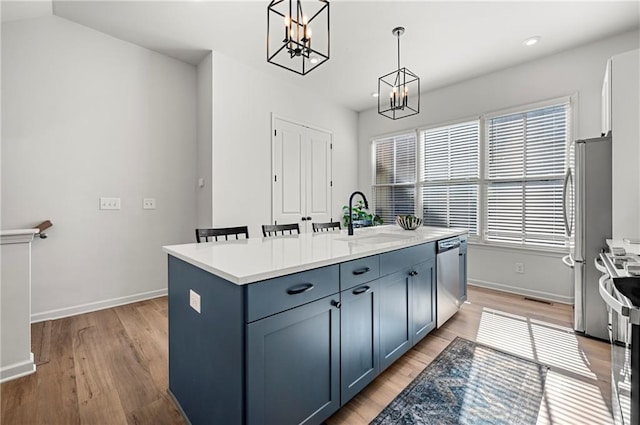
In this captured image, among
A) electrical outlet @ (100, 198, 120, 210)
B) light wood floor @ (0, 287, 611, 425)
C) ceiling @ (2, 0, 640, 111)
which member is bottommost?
light wood floor @ (0, 287, 611, 425)

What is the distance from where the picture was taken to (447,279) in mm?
2621

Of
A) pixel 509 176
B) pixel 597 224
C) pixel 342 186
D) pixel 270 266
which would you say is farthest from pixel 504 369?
pixel 342 186

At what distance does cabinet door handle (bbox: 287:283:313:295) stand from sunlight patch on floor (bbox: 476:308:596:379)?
1934 millimetres

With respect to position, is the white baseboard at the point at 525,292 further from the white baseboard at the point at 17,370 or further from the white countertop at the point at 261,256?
the white baseboard at the point at 17,370

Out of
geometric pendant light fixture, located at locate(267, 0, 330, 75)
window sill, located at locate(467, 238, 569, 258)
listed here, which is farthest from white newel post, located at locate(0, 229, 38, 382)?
window sill, located at locate(467, 238, 569, 258)

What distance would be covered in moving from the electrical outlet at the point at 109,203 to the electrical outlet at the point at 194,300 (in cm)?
246

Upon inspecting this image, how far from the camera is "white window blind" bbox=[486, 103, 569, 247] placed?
11.3 feet

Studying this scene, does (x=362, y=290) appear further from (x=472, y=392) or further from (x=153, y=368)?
(x=153, y=368)

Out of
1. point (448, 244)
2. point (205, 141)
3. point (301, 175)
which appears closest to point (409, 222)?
point (448, 244)

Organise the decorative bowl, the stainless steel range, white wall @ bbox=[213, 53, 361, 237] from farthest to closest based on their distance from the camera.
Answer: white wall @ bbox=[213, 53, 361, 237], the decorative bowl, the stainless steel range

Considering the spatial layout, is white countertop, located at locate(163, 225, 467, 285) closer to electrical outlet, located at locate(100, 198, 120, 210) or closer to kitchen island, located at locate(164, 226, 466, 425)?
kitchen island, located at locate(164, 226, 466, 425)

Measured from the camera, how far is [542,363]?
6.88 ft

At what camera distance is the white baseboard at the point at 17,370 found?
1.83 m

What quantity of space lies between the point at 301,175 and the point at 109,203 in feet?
8.19
